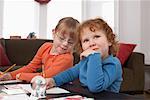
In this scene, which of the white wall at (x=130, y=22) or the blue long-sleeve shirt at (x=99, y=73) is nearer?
the blue long-sleeve shirt at (x=99, y=73)

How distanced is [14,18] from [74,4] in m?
0.97

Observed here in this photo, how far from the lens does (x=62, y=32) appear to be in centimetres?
129

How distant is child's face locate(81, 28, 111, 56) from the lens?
1067mm

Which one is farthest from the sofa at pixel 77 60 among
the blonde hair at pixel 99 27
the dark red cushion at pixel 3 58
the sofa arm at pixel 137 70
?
the blonde hair at pixel 99 27

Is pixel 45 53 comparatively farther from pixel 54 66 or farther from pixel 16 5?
pixel 16 5

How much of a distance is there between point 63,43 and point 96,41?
0.30m

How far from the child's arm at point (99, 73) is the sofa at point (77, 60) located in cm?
174

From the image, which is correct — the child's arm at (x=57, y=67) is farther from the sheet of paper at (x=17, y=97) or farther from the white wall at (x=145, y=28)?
the white wall at (x=145, y=28)

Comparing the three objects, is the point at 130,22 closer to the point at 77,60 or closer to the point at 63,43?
the point at 77,60

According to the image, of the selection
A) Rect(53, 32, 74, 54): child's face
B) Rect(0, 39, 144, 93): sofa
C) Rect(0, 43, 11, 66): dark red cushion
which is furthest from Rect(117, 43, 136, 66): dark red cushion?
Rect(53, 32, 74, 54): child's face

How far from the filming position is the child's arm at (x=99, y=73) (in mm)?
963

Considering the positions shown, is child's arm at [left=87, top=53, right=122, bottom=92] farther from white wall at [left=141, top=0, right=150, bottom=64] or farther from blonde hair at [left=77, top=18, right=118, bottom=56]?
white wall at [left=141, top=0, right=150, bottom=64]

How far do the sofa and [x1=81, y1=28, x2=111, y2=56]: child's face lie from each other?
1664 millimetres

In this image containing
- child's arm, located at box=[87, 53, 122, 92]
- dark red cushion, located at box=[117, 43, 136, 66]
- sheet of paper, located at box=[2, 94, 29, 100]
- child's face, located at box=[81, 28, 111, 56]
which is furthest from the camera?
dark red cushion, located at box=[117, 43, 136, 66]
